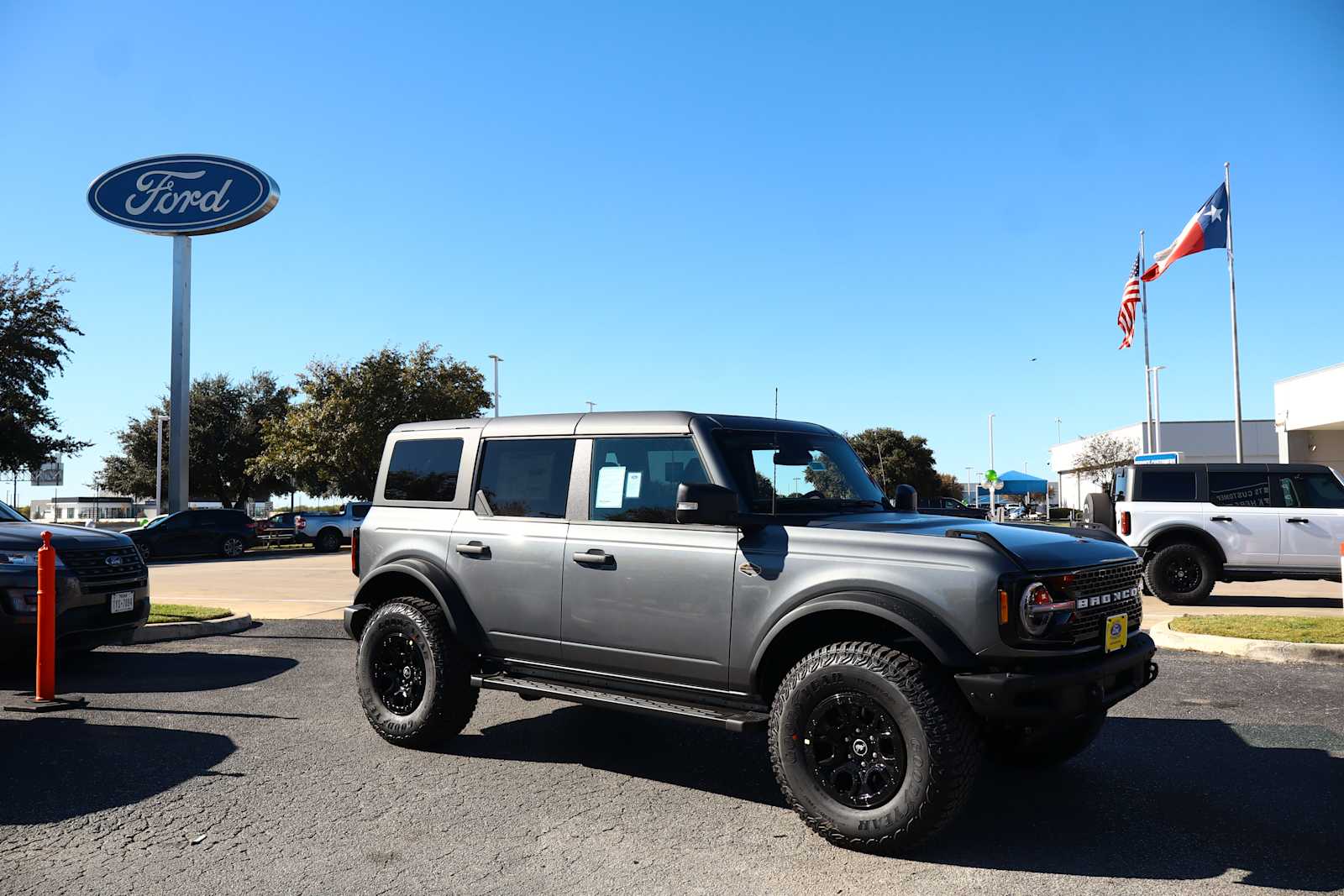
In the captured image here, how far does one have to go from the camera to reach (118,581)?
26.7 feet

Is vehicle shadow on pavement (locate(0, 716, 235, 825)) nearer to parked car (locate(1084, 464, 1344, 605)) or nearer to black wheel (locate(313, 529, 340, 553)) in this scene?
parked car (locate(1084, 464, 1344, 605))

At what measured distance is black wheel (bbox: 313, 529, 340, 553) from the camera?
3108 cm

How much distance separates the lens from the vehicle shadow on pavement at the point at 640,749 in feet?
16.8

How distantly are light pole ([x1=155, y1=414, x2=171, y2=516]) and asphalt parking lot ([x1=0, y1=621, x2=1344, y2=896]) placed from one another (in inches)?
1663

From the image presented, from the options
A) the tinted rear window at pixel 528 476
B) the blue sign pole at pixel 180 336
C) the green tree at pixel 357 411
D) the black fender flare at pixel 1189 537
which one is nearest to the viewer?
the tinted rear window at pixel 528 476

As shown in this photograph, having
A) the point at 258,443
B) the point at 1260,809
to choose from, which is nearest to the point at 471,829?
the point at 1260,809

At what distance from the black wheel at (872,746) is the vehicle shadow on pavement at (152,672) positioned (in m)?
5.28

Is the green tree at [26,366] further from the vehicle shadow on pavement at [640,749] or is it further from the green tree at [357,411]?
the vehicle shadow on pavement at [640,749]

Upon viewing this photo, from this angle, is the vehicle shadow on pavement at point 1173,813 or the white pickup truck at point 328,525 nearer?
the vehicle shadow on pavement at point 1173,813

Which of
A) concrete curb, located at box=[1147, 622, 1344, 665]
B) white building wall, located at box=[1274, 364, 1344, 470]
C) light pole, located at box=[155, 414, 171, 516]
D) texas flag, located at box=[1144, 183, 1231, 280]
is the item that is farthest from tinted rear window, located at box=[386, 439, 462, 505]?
Result: light pole, located at box=[155, 414, 171, 516]

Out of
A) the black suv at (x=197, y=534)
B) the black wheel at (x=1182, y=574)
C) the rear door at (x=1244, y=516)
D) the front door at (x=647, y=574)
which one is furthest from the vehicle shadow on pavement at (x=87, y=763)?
the black suv at (x=197, y=534)

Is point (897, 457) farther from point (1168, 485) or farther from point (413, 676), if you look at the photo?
point (413, 676)

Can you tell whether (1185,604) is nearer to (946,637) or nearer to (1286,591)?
(1286,591)

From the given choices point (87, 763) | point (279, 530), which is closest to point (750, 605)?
point (87, 763)
